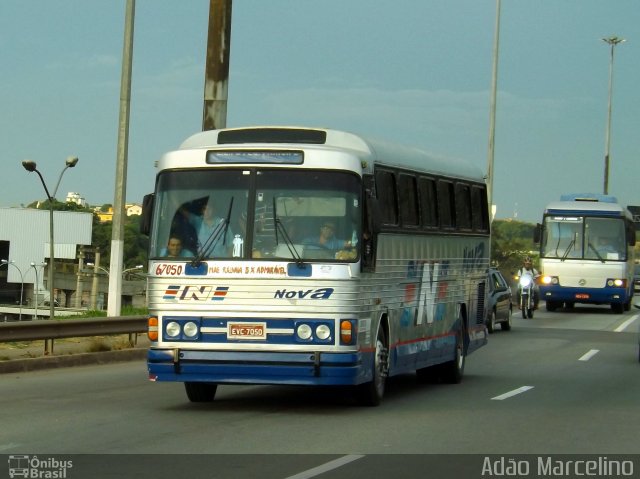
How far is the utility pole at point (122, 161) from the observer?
24.3 meters

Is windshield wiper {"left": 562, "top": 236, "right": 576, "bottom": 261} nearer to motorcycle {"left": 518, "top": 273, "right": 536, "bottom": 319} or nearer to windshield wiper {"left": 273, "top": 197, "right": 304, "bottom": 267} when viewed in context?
motorcycle {"left": 518, "top": 273, "right": 536, "bottom": 319}

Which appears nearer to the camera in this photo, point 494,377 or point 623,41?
point 494,377

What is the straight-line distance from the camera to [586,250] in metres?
41.1

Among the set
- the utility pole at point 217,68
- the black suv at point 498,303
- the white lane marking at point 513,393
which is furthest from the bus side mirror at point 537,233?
the white lane marking at point 513,393

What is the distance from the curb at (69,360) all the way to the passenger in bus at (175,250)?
507cm

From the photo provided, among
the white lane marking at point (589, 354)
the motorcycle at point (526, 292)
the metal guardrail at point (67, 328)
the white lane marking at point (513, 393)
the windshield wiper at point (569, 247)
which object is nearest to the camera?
the white lane marking at point (513, 393)

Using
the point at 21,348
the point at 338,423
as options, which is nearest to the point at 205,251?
the point at 338,423

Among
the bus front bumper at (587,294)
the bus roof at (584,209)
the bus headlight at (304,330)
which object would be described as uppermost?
the bus roof at (584,209)

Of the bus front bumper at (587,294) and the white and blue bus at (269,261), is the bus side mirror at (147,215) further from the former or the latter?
the bus front bumper at (587,294)

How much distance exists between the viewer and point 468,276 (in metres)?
18.5
